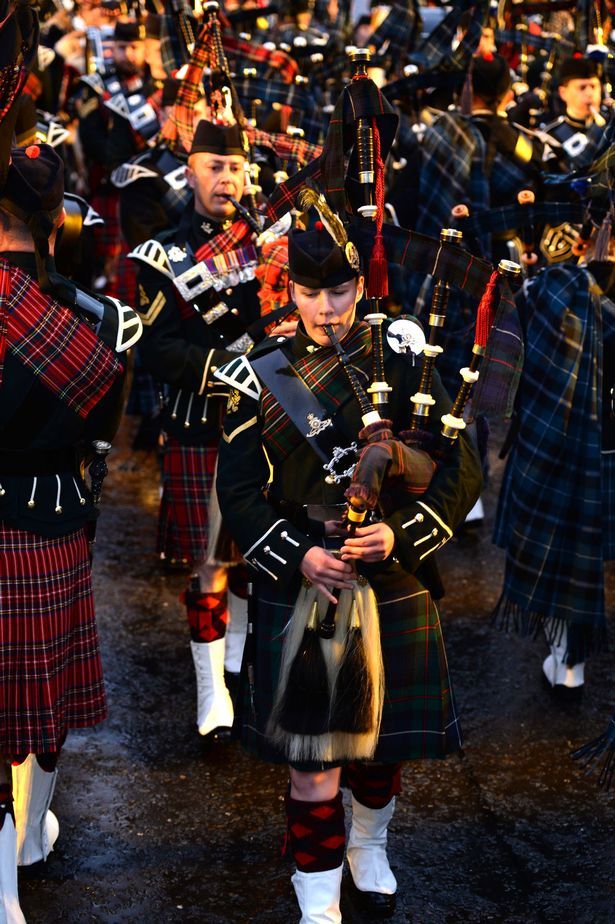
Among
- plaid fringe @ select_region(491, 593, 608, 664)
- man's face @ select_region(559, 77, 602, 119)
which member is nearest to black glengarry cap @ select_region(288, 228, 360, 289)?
plaid fringe @ select_region(491, 593, 608, 664)

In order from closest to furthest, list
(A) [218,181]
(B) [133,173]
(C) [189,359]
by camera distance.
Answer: (C) [189,359]
(A) [218,181]
(B) [133,173]

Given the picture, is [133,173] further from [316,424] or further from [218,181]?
[316,424]

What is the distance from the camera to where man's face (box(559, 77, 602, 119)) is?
7.27 meters

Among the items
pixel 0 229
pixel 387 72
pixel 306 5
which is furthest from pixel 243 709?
pixel 306 5

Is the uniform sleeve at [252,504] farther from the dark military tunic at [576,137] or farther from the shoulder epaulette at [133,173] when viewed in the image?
the dark military tunic at [576,137]

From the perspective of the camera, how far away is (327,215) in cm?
338

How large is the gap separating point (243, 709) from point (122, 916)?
2.05 feet

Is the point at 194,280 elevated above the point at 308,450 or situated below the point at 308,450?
below

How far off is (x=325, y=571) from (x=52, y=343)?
86cm

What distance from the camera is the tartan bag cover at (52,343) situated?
10.9ft

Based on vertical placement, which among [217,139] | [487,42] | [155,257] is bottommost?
[155,257]

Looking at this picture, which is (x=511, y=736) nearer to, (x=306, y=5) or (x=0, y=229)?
(x=0, y=229)

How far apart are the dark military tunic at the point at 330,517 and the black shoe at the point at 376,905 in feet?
1.49

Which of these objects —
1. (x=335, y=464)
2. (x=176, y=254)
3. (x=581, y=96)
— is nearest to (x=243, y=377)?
(x=335, y=464)
